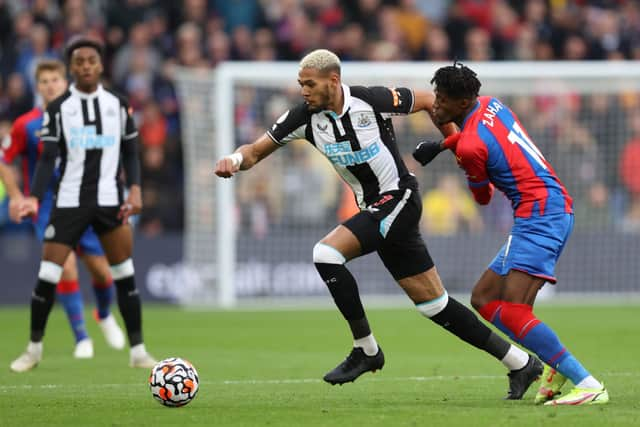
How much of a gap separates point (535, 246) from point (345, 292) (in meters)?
1.23

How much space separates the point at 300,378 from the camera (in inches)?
353

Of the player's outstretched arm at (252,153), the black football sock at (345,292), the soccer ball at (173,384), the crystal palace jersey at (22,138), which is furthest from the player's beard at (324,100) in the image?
the crystal palace jersey at (22,138)

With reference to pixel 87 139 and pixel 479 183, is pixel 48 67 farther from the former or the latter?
pixel 479 183

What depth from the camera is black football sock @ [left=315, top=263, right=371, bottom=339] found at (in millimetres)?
7582

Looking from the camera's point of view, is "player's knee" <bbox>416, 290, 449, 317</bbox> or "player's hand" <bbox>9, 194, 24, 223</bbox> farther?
"player's hand" <bbox>9, 194, 24, 223</bbox>

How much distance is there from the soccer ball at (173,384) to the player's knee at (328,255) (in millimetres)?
1052

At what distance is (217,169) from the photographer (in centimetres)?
750

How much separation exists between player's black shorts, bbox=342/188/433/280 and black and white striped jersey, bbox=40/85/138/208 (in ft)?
8.95

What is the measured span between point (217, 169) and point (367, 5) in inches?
A: 512

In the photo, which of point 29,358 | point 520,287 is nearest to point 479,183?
point 520,287

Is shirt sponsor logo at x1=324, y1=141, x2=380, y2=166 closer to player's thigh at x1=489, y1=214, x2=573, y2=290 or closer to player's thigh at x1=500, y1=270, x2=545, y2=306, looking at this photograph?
player's thigh at x1=489, y1=214, x2=573, y2=290

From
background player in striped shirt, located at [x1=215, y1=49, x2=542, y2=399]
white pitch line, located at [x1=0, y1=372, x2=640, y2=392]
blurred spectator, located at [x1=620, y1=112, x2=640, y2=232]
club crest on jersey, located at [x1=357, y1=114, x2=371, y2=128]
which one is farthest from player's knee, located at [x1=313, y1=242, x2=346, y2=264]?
blurred spectator, located at [x1=620, y1=112, x2=640, y2=232]

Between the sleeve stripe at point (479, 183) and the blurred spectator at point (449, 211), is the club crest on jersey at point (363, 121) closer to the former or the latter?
the sleeve stripe at point (479, 183)

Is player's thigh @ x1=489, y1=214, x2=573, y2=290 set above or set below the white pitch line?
above
